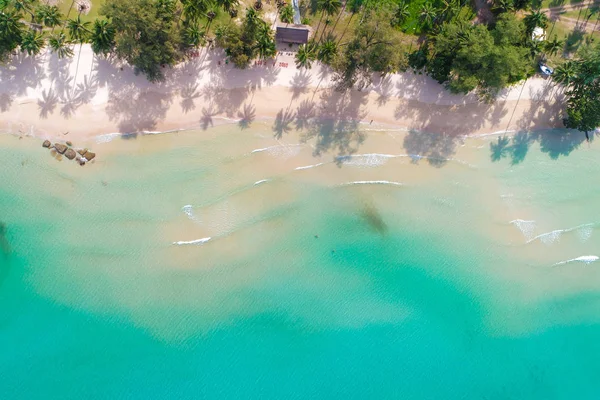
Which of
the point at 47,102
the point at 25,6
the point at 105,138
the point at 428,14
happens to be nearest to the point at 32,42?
the point at 25,6

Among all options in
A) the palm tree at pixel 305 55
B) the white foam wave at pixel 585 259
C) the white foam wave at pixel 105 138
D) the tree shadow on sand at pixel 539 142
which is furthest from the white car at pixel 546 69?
the white foam wave at pixel 105 138

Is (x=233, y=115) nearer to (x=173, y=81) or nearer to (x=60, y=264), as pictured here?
(x=173, y=81)

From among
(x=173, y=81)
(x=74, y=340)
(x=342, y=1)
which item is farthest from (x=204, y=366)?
(x=342, y=1)

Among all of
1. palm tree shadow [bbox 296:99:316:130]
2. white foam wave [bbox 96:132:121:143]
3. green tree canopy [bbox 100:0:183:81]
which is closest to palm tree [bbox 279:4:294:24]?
palm tree shadow [bbox 296:99:316:130]

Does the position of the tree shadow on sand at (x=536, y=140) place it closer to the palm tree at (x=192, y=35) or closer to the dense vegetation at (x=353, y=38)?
the dense vegetation at (x=353, y=38)

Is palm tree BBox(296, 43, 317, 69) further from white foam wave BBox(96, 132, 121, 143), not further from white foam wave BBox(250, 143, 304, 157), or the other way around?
white foam wave BBox(96, 132, 121, 143)

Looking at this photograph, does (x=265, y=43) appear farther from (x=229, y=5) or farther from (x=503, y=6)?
(x=503, y=6)
